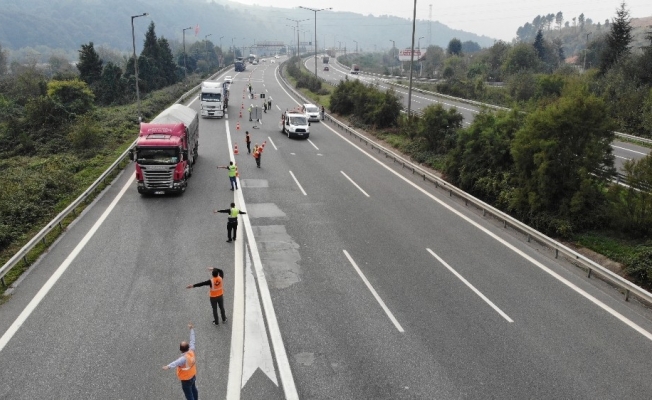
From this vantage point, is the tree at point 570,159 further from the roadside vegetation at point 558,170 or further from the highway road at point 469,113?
the highway road at point 469,113

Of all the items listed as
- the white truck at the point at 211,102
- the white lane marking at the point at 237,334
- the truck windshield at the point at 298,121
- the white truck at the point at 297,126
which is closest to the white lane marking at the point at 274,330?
the white lane marking at the point at 237,334

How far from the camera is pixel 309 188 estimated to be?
79.6 ft

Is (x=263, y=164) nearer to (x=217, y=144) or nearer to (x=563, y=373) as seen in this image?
(x=217, y=144)

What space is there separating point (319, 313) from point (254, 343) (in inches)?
77.0

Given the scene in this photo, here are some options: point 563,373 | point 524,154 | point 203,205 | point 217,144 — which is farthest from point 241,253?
point 217,144

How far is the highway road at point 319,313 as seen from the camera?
9.66m

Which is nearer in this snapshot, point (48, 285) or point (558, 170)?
point (48, 285)

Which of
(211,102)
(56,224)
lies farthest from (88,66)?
(56,224)

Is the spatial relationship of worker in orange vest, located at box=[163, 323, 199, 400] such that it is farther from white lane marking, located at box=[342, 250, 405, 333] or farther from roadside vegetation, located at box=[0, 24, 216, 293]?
roadside vegetation, located at box=[0, 24, 216, 293]

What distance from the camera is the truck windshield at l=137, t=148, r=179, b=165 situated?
2155 centimetres

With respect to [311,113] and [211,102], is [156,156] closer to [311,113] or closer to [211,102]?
[211,102]

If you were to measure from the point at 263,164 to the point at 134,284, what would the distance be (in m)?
16.4

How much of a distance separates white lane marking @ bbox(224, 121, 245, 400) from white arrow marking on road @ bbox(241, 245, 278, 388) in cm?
10

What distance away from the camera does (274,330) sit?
1151 centimetres
